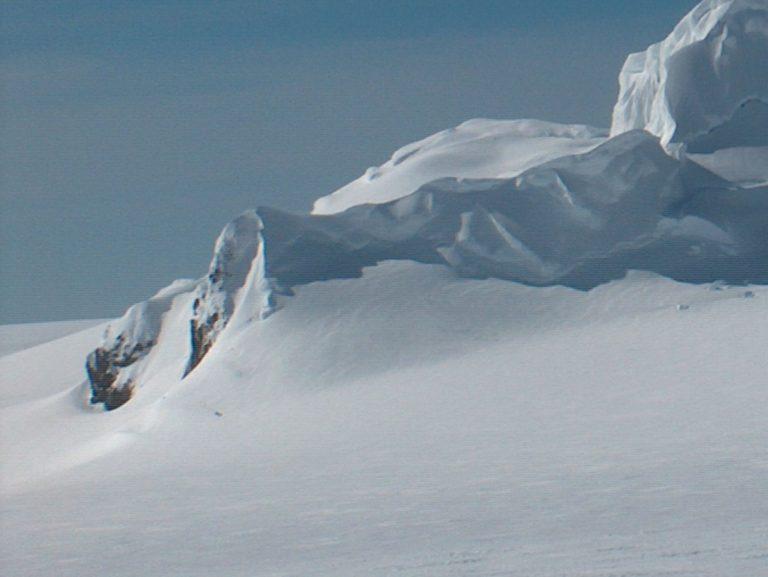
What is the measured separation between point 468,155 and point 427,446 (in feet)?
61.2

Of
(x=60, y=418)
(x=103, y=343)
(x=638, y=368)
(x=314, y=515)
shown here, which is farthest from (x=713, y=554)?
(x=103, y=343)

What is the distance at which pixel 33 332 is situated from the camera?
51.2 meters

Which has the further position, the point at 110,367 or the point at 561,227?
the point at 110,367

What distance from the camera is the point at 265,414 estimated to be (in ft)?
55.4

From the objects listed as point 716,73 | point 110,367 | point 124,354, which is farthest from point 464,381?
point 716,73

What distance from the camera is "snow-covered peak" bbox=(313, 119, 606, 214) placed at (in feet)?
95.6

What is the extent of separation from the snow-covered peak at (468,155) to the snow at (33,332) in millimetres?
16583

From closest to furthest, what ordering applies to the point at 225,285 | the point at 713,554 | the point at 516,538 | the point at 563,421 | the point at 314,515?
the point at 713,554 < the point at 516,538 < the point at 314,515 < the point at 563,421 < the point at 225,285

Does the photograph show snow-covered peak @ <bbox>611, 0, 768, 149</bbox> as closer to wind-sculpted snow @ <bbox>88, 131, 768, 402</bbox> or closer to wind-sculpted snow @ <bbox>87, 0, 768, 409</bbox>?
wind-sculpted snow @ <bbox>87, 0, 768, 409</bbox>

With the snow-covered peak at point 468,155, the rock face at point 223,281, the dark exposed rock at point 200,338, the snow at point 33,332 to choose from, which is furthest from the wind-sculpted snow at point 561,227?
the snow at point 33,332

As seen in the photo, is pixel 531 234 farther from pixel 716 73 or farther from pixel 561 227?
pixel 716 73

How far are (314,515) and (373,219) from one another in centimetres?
1323

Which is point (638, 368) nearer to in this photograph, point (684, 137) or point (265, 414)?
point (265, 414)

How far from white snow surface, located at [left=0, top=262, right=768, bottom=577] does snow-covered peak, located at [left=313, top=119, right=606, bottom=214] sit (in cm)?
814
